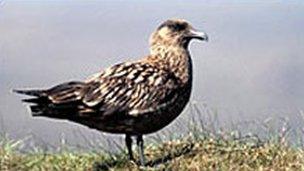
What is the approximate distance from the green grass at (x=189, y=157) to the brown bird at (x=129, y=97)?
0.34 meters

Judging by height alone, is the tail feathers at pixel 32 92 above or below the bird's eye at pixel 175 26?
below

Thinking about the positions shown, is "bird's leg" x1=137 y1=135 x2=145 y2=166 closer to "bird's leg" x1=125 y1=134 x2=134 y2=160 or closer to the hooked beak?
"bird's leg" x1=125 y1=134 x2=134 y2=160

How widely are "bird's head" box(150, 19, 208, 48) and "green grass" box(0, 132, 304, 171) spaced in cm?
93

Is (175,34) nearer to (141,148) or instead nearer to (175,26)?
(175,26)

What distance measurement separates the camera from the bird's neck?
40.4 feet

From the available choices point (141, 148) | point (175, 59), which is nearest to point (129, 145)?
point (141, 148)

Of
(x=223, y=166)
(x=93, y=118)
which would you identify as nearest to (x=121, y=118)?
(x=93, y=118)

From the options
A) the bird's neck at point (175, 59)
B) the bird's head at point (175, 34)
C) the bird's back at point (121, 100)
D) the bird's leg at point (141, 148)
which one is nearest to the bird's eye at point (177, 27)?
the bird's head at point (175, 34)

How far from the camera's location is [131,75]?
1206 centimetres

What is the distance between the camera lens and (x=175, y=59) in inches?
487

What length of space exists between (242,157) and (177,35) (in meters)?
1.13

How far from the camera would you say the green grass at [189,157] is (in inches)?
484

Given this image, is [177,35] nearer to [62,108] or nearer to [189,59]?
[189,59]

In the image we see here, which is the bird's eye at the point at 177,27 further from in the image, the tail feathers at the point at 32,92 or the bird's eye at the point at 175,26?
the tail feathers at the point at 32,92
